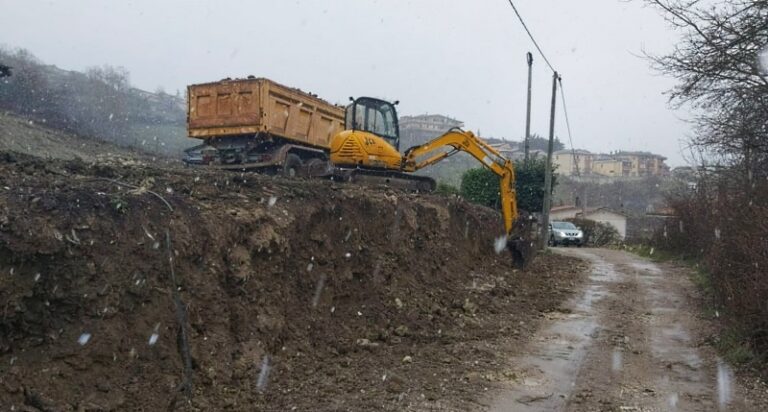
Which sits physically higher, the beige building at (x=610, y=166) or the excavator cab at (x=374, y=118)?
the beige building at (x=610, y=166)

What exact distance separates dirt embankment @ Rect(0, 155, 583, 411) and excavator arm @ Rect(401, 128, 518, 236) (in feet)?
16.6

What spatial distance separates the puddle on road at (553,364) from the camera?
605 centimetres

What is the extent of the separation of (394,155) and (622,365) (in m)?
8.20

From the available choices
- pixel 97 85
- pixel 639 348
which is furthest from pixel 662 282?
pixel 97 85

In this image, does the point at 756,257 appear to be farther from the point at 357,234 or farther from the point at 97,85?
the point at 97,85

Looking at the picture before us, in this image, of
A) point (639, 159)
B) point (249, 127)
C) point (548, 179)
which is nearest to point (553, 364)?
point (249, 127)

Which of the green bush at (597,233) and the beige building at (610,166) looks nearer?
the green bush at (597,233)

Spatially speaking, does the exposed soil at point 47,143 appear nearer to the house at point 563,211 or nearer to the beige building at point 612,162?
the house at point 563,211

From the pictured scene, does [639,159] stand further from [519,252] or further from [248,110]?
[248,110]

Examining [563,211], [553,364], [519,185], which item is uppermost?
[519,185]

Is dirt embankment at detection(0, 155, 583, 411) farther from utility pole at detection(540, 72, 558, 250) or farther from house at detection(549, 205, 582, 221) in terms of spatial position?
house at detection(549, 205, 582, 221)

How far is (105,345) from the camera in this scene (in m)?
4.81

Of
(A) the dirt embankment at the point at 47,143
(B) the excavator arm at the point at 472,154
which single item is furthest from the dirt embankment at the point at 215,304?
(A) the dirt embankment at the point at 47,143

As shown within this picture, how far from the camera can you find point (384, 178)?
14.4 m
